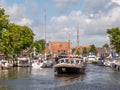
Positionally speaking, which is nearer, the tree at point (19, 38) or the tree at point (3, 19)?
the tree at point (3, 19)

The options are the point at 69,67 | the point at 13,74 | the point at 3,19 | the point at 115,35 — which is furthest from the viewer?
the point at 115,35

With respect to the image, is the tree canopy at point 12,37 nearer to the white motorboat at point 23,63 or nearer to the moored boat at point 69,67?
the white motorboat at point 23,63

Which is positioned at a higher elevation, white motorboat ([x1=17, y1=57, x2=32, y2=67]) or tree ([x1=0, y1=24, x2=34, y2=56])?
tree ([x1=0, y1=24, x2=34, y2=56])

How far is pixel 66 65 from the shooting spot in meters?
79.1

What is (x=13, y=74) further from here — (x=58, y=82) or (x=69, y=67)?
(x=58, y=82)

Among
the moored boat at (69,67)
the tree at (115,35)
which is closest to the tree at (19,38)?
the tree at (115,35)

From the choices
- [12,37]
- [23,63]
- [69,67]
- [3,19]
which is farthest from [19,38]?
[69,67]

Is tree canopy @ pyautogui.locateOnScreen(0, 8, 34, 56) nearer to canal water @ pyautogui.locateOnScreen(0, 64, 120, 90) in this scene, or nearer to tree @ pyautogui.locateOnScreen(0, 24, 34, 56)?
tree @ pyautogui.locateOnScreen(0, 24, 34, 56)

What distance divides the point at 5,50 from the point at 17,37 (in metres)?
24.1

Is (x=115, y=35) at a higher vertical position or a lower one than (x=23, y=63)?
higher

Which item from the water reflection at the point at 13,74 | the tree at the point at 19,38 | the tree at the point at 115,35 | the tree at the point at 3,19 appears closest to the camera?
the water reflection at the point at 13,74

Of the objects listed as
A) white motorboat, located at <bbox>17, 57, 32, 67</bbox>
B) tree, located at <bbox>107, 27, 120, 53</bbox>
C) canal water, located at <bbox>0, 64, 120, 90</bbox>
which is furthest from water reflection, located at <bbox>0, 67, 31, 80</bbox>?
tree, located at <bbox>107, 27, 120, 53</bbox>

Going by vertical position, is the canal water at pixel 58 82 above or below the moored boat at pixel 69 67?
below

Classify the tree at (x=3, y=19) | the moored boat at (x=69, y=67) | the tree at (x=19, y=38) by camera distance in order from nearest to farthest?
the moored boat at (x=69, y=67)
the tree at (x=3, y=19)
the tree at (x=19, y=38)
